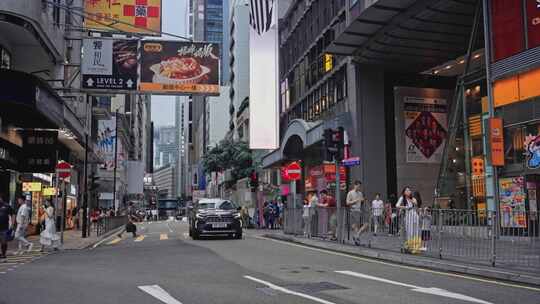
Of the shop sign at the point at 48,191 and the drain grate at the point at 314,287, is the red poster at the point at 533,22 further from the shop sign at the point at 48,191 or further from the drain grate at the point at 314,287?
the shop sign at the point at 48,191

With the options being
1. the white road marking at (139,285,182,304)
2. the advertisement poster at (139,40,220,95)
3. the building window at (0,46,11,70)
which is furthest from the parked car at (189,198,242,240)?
the white road marking at (139,285,182,304)

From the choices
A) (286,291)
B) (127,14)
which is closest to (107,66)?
(127,14)

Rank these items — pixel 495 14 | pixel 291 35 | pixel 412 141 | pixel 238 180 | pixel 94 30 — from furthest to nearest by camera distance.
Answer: pixel 238 180, pixel 291 35, pixel 412 141, pixel 94 30, pixel 495 14

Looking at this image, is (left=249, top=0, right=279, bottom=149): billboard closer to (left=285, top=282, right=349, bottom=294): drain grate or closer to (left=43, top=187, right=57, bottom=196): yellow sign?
(left=43, top=187, right=57, bottom=196): yellow sign

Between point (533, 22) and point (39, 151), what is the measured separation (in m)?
21.2

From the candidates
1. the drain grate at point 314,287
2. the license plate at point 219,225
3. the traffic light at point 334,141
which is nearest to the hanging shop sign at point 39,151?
the license plate at point 219,225

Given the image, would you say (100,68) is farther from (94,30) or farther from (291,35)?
(291,35)

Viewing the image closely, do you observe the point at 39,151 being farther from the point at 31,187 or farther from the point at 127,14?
the point at 127,14

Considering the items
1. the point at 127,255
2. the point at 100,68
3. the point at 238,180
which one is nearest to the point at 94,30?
the point at 100,68

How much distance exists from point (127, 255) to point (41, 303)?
23.9 feet

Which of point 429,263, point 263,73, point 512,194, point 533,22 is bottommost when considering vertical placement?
point 429,263

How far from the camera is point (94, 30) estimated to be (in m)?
25.3

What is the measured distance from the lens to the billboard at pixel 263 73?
116 feet

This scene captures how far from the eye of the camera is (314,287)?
8.96 meters
